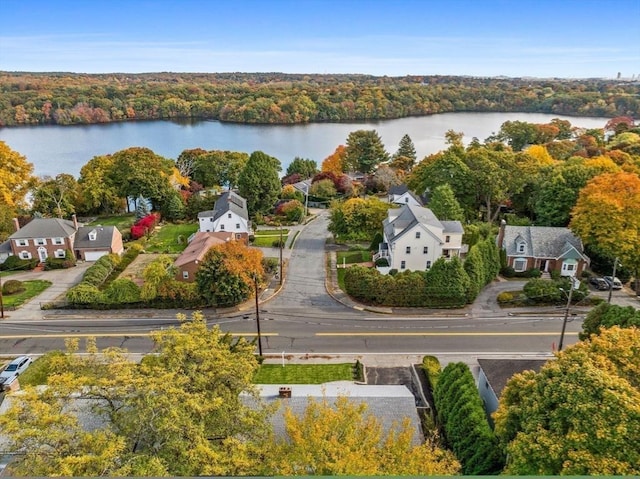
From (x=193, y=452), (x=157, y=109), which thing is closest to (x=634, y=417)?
(x=193, y=452)

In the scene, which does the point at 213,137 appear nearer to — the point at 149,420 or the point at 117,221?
the point at 117,221

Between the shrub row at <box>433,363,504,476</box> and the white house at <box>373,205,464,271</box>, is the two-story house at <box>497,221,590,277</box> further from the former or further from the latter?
the shrub row at <box>433,363,504,476</box>

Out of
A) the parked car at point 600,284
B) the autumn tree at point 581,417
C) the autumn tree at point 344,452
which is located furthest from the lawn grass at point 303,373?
the parked car at point 600,284

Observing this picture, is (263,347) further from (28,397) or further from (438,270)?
(28,397)

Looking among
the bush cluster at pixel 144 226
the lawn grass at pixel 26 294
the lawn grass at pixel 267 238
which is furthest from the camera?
the bush cluster at pixel 144 226

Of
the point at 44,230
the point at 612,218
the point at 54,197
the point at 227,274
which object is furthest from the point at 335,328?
the point at 54,197

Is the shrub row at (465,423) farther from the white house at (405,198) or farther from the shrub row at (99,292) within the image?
the white house at (405,198)

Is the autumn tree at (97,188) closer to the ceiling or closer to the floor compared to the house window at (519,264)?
closer to the ceiling
